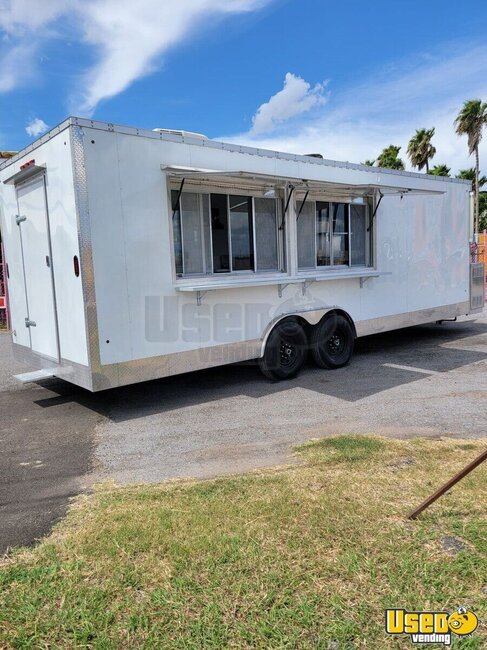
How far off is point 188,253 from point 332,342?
108 inches

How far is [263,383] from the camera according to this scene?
670cm

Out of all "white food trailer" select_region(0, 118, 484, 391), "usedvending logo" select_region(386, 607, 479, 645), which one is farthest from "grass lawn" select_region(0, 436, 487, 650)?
"white food trailer" select_region(0, 118, 484, 391)

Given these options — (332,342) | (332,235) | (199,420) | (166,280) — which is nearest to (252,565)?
(199,420)

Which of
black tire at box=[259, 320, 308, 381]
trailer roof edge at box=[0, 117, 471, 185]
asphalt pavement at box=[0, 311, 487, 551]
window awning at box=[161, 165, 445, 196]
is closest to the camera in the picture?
asphalt pavement at box=[0, 311, 487, 551]

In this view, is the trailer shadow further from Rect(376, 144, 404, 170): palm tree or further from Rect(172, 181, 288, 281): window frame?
Rect(376, 144, 404, 170): palm tree

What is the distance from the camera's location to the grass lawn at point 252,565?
2.13 m

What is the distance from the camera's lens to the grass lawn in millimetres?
2127

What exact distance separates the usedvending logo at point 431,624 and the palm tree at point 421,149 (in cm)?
3693

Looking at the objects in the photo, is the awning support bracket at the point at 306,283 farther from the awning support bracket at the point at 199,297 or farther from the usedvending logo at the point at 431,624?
the usedvending logo at the point at 431,624

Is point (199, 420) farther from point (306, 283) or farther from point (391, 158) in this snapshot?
point (391, 158)

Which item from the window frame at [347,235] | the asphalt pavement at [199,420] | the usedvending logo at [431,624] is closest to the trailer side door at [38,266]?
the asphalt pavement at [199,420]

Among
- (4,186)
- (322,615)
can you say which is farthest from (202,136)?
(322,615)

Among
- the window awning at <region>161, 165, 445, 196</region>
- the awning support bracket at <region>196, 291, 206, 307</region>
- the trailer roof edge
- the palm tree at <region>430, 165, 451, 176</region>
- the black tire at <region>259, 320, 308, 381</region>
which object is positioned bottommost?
the black tire at <region>259, 320, 308, 381</region>

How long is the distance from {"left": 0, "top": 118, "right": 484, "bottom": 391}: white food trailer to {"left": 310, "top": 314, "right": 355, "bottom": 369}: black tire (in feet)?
0.07
